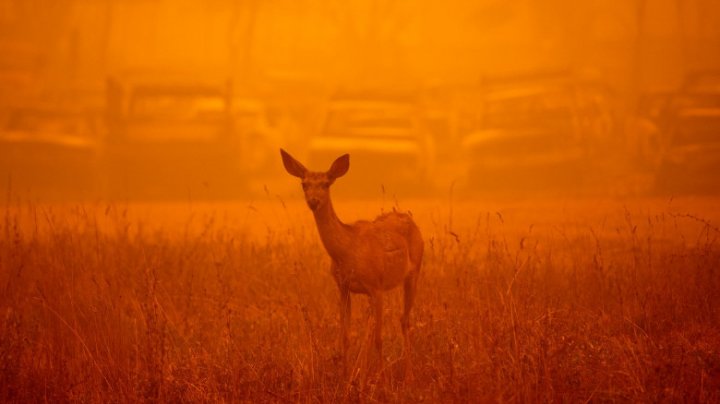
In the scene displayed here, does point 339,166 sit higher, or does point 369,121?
point 369,121

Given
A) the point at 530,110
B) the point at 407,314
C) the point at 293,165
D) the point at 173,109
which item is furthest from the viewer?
the point at 173,109

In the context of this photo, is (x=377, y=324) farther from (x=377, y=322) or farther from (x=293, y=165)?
A: (x=293, y=165)

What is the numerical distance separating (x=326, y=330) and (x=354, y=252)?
72 centimetres

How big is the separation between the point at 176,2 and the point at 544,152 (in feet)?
53.1

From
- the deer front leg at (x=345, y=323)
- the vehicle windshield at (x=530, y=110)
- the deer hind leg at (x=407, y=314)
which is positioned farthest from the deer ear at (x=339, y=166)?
the vehicle windshield at (x=530, y=110)

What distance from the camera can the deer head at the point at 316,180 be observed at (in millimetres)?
5184

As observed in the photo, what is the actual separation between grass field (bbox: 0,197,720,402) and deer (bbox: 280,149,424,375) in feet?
0.65

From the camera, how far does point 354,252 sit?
5504mm

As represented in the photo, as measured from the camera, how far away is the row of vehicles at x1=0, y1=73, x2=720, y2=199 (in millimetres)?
13148


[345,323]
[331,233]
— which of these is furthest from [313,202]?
[345,323]

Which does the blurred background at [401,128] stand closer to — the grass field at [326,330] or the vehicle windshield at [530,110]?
the vehicle windshield at [530,110]

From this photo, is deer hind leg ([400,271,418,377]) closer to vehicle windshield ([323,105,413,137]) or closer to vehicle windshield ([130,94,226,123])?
vehicle windshield ([323,105,413,137])

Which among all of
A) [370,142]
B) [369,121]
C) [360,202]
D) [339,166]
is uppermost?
[369,121]

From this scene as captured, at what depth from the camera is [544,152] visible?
1317cm
